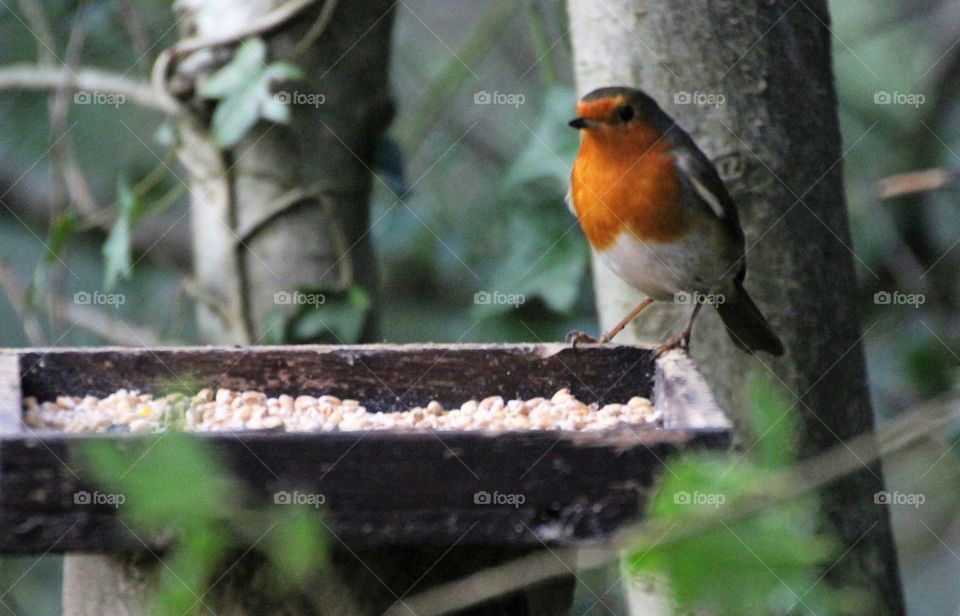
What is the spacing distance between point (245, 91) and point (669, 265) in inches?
48.7

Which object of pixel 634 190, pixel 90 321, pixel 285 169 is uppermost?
pixel 285 169

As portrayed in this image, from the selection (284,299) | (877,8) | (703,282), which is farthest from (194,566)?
(877,8)

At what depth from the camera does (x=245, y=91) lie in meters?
3.19

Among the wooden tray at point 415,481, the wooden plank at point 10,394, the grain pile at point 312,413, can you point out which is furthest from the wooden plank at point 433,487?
the grain pile at point 312,413

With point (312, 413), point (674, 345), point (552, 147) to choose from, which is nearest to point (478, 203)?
point (552, 147)

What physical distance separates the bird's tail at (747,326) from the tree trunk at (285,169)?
1230 mm

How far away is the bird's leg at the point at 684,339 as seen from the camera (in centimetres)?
222

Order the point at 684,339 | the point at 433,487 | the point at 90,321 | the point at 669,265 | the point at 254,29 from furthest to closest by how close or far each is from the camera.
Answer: the point at 90,321 → the point at 254,29 → the point at 669,265 → the point at 684,339 → the point at 433,487

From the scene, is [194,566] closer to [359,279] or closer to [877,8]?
[359,279]

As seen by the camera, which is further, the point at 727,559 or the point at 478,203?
the point at 478,203

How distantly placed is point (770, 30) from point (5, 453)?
5.91 ft

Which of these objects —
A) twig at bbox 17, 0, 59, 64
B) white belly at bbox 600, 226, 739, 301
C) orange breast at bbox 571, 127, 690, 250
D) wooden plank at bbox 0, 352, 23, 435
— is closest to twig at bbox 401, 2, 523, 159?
twig at bbox 17, 0, 59, 64

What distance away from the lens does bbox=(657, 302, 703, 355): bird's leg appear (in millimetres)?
2221

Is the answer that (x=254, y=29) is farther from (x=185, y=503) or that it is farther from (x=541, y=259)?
(x=185, y=503)
